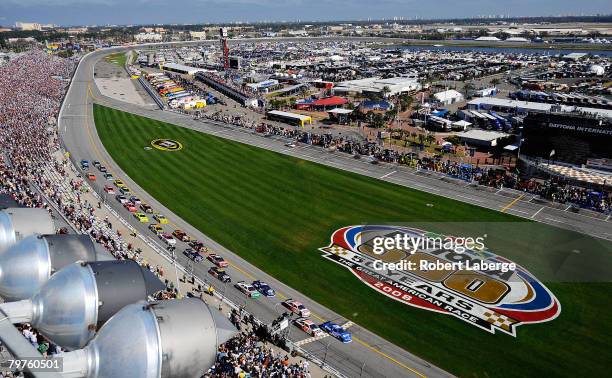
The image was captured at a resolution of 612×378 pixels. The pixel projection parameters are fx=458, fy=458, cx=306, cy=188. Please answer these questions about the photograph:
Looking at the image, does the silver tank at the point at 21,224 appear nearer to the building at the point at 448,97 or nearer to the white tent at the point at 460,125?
the white tent at the point at 460,125

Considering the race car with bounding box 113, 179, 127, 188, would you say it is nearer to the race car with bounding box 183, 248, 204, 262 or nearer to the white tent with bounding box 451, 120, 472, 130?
the race car with bounding box 183, 248, 204, 262

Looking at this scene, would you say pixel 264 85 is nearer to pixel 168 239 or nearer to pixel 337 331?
pixel 168 239

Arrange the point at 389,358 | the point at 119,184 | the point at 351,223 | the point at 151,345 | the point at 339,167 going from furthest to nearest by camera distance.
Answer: the point at 339,167 < the point at 119,184 < the point at 351,223 < the point at 389,358 < the point at 151,345

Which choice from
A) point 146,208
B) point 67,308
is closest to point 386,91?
point 146,208

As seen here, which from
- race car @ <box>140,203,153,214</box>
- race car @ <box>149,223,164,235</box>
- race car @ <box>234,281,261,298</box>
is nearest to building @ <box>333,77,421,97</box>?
race car @ <box>140,203,153,214</box>

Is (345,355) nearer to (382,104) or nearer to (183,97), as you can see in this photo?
(382,104)

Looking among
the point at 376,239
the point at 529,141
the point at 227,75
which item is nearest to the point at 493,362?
the point at 376,239
